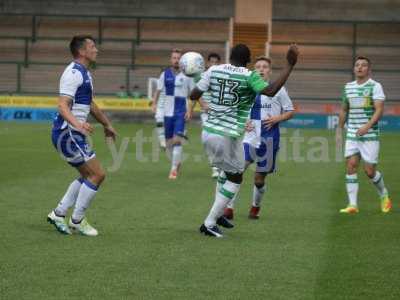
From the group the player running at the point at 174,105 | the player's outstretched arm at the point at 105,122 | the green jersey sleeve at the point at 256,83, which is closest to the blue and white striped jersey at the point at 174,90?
the player running at the point at 174,105

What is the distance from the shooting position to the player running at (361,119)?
12.9 m

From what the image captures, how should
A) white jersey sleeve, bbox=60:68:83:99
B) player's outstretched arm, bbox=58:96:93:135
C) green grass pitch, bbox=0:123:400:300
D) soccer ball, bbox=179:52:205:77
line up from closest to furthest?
green grass pitch, bbox=0:123:400:300 < player's outstretched arm, bbox=58:96:93:135 < white jersey sleeve, bbox=60:68:83:99 < soccer ball, bbox=179:52:205:77

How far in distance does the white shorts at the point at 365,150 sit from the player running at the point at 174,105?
19.1ft

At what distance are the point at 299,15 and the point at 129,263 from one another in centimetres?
3951

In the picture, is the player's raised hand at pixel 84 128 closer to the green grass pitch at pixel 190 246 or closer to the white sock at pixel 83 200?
the white sock at pixel 83 200

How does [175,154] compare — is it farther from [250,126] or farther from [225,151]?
[225,151]

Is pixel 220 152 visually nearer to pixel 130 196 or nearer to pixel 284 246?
pixel 284 246

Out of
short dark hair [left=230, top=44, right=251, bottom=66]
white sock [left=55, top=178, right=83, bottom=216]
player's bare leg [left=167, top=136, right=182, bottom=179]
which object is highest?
short dark hair [left=230, top=44, right=251, bottom=66]

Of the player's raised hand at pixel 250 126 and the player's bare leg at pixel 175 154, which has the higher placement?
the player's raised hand at pixel 250 126

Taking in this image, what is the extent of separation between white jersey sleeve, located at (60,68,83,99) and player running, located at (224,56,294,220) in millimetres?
2885

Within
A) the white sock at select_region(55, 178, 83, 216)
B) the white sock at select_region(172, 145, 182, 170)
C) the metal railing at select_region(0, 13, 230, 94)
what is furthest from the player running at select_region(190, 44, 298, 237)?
the metal railing at select_region(0, 13, 230, 94)

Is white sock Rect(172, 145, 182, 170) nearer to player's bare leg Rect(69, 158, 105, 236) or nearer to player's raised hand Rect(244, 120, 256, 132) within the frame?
player's raised hand Rect(244, 120, 256, 132)

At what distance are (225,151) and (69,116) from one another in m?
1.67

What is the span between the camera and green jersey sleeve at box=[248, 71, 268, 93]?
10133mm
